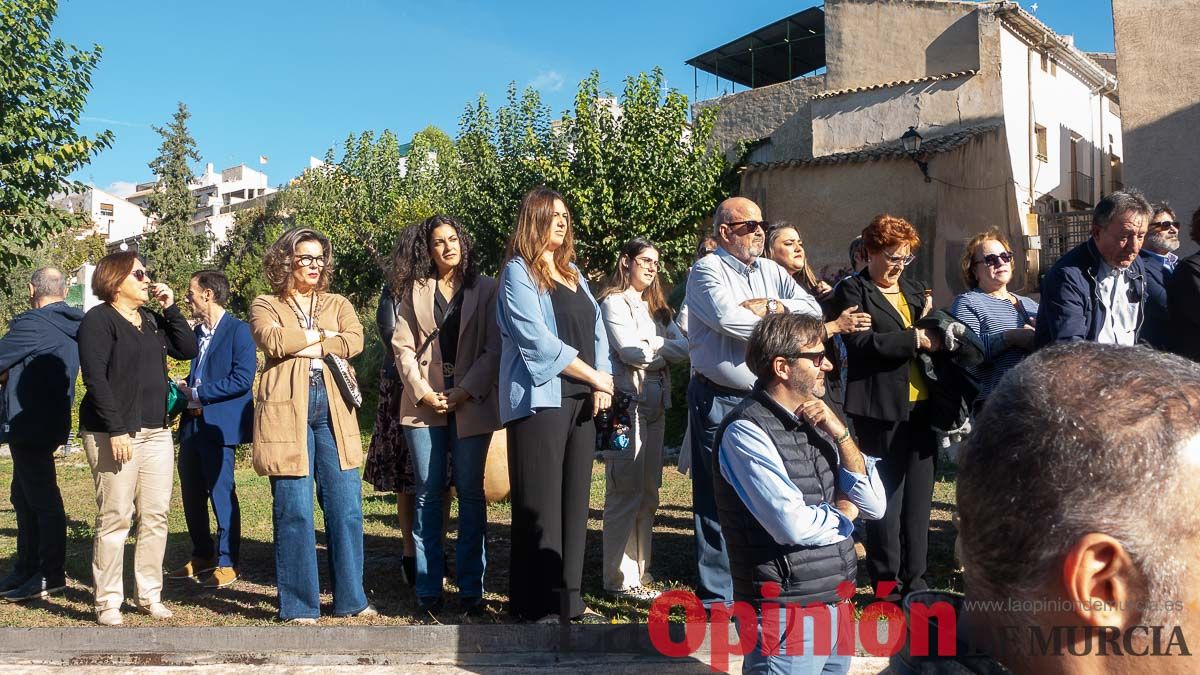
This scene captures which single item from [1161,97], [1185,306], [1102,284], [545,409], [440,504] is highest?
[1161,97]

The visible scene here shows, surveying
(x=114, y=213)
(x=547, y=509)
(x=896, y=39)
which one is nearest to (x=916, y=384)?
(x=547, y=509)

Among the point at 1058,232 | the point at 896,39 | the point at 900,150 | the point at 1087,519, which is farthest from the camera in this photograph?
the point at 896,39

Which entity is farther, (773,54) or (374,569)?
(773,54)

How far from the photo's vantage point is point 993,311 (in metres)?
5.88

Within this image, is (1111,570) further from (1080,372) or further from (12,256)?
(12,256)

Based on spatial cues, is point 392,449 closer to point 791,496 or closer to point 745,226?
point 745,226

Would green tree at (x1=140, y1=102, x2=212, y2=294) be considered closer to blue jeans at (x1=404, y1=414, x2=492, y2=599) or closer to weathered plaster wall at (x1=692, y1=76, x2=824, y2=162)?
weathered plaster wall at (x1=692, y1=76, x2=824, y2=162)

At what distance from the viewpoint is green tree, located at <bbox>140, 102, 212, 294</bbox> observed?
55.5m

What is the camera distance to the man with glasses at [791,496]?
3.48 m

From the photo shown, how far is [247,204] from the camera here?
6612cm

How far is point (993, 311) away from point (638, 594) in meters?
2.53

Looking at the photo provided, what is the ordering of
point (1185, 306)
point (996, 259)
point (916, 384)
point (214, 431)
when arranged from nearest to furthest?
point (1185, 306) → point (916, 384) → point (996, 259) → point (214, 431)

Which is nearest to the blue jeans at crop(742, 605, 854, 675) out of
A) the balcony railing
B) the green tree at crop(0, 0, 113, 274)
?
the green tree at crop(0, 0, 113, 274)

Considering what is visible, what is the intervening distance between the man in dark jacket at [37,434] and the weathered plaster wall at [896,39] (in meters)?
20.3
